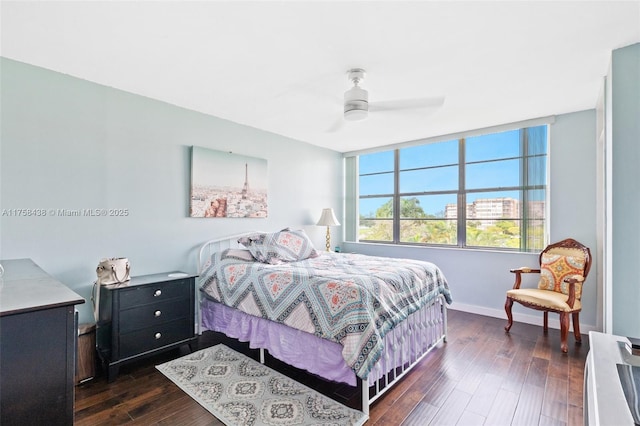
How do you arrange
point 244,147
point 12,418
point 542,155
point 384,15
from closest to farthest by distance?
point 12,418 → point 384,15 → point 542,155 → point 244,147

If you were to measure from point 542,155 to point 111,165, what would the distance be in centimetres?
474

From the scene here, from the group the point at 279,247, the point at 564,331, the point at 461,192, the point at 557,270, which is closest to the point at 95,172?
the point at 279,247

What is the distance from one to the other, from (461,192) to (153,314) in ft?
13.4

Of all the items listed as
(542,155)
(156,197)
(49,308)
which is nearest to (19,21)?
(156,197)

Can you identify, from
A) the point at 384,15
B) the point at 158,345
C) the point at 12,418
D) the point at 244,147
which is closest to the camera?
the point at 12,418

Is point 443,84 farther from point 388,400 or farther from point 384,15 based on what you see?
point 388,400

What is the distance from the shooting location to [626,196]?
207 centimetres

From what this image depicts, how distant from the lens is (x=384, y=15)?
1.83 metres

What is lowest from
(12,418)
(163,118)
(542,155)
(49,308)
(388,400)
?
(388,400)

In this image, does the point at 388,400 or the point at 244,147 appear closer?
the point at 388,400

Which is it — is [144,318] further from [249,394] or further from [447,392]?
[447,392]

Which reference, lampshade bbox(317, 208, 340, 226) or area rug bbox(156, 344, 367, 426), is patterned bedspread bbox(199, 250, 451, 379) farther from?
lampshade bbox(317, 208, 340, 226)

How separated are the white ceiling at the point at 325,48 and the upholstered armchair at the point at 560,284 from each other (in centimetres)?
162

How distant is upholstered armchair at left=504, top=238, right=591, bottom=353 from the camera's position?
9.66ft
